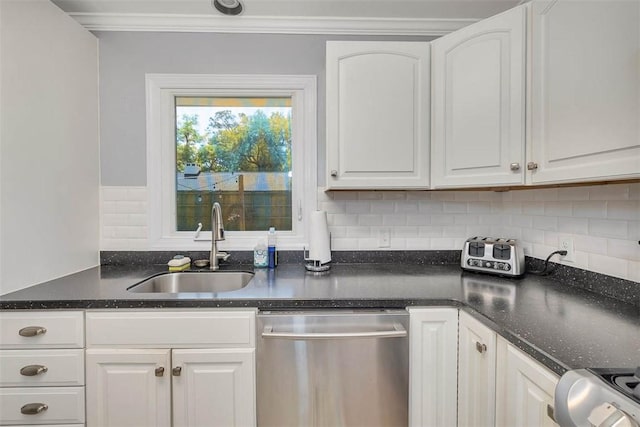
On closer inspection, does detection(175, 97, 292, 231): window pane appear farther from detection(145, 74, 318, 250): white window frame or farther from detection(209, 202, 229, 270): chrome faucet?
detection(209, 202, 229, 270): chrome faucet

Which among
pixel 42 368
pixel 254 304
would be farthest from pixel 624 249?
pixel 42 368

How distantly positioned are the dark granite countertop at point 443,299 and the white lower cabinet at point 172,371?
8 centimetres

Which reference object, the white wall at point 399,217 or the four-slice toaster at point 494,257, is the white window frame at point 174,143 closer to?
the white wall at point 399,217

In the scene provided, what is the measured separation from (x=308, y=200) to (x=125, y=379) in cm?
125

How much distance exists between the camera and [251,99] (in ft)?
6.39

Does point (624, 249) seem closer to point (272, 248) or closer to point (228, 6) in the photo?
point (272, 248)

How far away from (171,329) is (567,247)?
184 cm

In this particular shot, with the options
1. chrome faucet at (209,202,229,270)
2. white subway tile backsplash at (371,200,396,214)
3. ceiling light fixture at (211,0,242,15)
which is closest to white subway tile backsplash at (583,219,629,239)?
white subway tile backsplash at (371,200,396,214)

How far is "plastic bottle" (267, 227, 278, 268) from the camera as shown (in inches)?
70.4

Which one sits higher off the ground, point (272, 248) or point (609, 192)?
point (609, 192)

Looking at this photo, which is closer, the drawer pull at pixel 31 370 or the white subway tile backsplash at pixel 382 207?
the drawer pull at pixel 31 370

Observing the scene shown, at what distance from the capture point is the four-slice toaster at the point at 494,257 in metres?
1.54

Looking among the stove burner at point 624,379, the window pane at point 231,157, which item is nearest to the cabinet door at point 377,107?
the window pane at point 231,157

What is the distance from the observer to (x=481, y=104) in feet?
4.68
